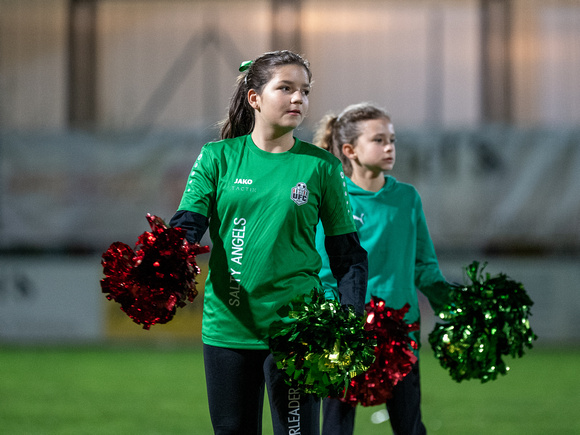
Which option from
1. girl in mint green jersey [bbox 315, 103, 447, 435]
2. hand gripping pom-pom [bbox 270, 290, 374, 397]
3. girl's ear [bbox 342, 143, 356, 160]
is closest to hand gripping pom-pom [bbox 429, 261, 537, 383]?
girl in mint green jersey [bbox 315, 103, 447, 435]

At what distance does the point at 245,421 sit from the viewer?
262 cm

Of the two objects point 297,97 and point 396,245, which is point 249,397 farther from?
point 396,245

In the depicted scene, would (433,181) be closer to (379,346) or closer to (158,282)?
(379,346)

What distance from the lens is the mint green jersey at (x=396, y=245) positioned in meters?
3.47

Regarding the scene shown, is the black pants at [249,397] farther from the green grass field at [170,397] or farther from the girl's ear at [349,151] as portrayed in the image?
the green grass field at [170,397]

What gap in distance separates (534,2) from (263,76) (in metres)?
8.94

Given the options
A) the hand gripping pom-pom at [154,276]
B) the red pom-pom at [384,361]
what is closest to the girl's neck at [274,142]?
the hand gripping pom-pom at [154,276]

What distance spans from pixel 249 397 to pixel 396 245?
3.63 feet

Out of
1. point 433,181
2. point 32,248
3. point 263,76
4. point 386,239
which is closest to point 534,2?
point 433,181

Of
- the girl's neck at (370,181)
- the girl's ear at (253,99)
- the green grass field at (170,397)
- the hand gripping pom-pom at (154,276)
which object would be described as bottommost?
the green grass field at (170,397)

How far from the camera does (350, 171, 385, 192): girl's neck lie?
3.69 metres

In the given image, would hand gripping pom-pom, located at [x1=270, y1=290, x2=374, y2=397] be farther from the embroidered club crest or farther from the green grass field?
the green grass field

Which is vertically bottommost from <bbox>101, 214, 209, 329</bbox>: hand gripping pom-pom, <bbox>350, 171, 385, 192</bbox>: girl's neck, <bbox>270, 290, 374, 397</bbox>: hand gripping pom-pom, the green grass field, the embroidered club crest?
the green grass field

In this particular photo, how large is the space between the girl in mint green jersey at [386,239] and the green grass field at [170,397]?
192 centimetres
